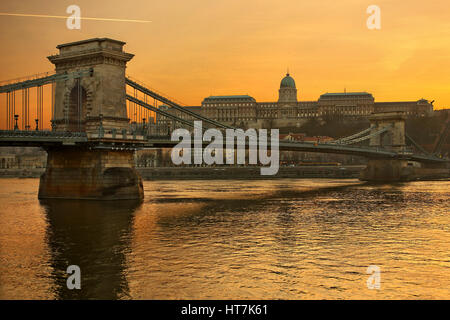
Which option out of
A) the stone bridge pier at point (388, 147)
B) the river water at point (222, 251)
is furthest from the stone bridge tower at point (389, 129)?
the river water at point (222, 251)

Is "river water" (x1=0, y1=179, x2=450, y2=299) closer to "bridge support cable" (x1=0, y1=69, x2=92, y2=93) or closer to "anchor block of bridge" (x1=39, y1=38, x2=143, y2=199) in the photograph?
"anchor block of bridge" (x1=39, y1=38, x2=143, y2=199)

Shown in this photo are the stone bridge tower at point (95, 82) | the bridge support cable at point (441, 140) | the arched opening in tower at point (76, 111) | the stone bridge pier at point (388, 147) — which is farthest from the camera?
the bridge support cable at point (441, 140)

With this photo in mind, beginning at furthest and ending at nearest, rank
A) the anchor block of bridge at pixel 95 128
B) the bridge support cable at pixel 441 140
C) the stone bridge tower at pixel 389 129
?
the bridge support cable at pixel 441 140
the stone bridge tower at pixel 389 129
the anchor block of bridge at pixel 95 128

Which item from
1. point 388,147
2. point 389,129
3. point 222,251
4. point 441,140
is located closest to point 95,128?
point 222,251

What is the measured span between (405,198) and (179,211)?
70.5 feet

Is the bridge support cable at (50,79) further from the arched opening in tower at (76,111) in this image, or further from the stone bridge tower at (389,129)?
the stone bridge tower at (389,129)

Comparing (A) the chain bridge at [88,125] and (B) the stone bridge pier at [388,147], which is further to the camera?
(B) the stone bridge pier at [388,147]

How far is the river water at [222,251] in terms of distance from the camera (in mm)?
15875

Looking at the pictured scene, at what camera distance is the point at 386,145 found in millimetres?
90562

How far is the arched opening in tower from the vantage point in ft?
140

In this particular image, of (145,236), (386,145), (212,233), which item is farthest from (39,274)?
(386,145)

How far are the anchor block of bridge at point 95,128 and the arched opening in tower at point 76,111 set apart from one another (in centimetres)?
8

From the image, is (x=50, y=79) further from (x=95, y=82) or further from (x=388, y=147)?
(x=388, y=147)
